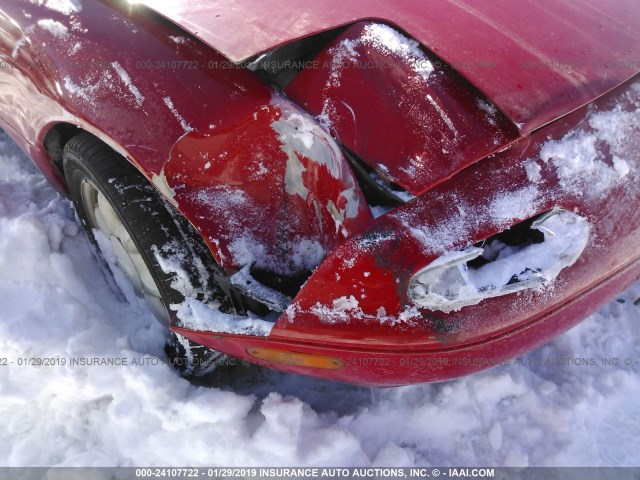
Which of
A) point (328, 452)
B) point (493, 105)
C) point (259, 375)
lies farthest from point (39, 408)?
point (493, 105)

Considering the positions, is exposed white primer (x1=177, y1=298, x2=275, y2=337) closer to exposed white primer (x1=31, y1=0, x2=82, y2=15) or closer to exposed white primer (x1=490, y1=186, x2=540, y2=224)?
exposed white primer (x1=490, y1=186, x2=540, y2=224)

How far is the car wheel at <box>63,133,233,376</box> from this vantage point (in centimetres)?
152

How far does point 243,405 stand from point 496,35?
A: 139 centimetres

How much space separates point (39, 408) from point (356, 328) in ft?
3.83

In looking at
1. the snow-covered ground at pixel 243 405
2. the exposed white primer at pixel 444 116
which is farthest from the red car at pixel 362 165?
the snow-covered ground at pixel 243 405

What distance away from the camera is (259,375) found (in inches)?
74.2

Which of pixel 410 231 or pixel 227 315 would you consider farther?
pixel 227 315

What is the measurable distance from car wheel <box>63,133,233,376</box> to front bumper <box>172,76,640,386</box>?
0.14 m

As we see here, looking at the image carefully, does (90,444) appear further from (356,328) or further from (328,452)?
(356,328)

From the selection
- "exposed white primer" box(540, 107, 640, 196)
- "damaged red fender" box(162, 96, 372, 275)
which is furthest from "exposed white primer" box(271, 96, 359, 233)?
"exposed white primer" box(540, 107, 640, 196)

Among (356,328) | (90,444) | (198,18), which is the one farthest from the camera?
(90,444)

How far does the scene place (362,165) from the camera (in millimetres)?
1444

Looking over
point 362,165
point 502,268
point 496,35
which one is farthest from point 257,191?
point 496,35

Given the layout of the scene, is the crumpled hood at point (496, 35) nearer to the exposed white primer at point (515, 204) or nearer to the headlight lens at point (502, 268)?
the exposed white primer at point (515, 204)
